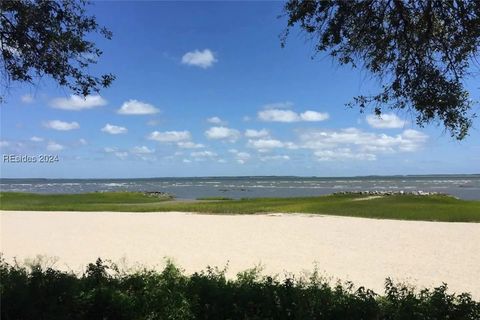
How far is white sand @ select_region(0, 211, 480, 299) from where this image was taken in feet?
44.1

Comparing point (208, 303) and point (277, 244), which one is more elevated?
point (208, 303)

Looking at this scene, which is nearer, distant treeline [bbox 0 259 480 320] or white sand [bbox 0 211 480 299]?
distant treeline [bbox 0 259 480 320]

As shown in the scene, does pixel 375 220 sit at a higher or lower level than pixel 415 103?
lower

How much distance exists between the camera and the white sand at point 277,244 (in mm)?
13430

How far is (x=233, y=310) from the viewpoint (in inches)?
241

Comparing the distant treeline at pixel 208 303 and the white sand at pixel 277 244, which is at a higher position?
the distant treeline at pixel 208 303

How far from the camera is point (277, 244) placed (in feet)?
60.7

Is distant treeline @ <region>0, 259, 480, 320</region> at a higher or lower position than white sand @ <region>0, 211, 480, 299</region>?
higher

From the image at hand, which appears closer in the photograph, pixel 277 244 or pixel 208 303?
pixel 208 303

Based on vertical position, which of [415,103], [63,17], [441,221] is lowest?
[441,221]

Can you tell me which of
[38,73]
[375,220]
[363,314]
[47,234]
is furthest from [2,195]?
[363,314]

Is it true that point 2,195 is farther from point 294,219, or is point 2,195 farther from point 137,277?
point 137,277

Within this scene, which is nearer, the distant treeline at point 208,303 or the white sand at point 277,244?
the distant treeline at point 208,303

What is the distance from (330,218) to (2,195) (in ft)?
141
